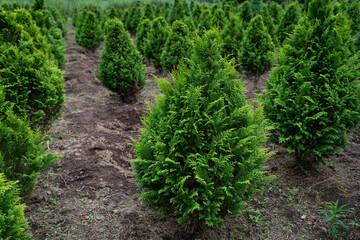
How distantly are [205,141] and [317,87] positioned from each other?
2574mm

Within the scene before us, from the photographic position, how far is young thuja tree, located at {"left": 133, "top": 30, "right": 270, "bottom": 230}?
2.86m

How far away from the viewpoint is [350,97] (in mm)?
4219

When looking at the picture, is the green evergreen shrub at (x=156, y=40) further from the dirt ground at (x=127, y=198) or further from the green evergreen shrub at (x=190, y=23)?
the dirt ground at (x=127, y=198)

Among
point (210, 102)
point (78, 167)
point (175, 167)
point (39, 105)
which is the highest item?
point (210, 102)

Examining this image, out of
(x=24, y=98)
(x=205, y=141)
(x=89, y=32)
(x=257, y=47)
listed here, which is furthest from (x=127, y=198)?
(x=89, y=32)

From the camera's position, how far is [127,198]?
4316mm

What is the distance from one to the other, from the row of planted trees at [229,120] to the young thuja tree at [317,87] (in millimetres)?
16

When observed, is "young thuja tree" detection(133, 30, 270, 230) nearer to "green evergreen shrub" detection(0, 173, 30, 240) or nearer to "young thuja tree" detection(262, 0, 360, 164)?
"green evergreen shrub" detection(0, 173, 30, 240)

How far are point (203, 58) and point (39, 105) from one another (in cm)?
367

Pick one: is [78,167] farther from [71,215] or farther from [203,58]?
[203,58]

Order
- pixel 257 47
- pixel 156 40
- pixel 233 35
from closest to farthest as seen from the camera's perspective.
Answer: pixel 257 47 < pixel 233 35 < pixel 156 40

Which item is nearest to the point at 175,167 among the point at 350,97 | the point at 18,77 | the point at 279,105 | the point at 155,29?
the point at 279,105

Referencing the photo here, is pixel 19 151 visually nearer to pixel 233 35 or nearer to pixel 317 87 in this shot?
pixel 317 87

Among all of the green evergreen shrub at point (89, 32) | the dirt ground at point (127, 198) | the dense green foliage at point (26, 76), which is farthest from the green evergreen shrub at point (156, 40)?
the dense green foliage at point (26, 76)
